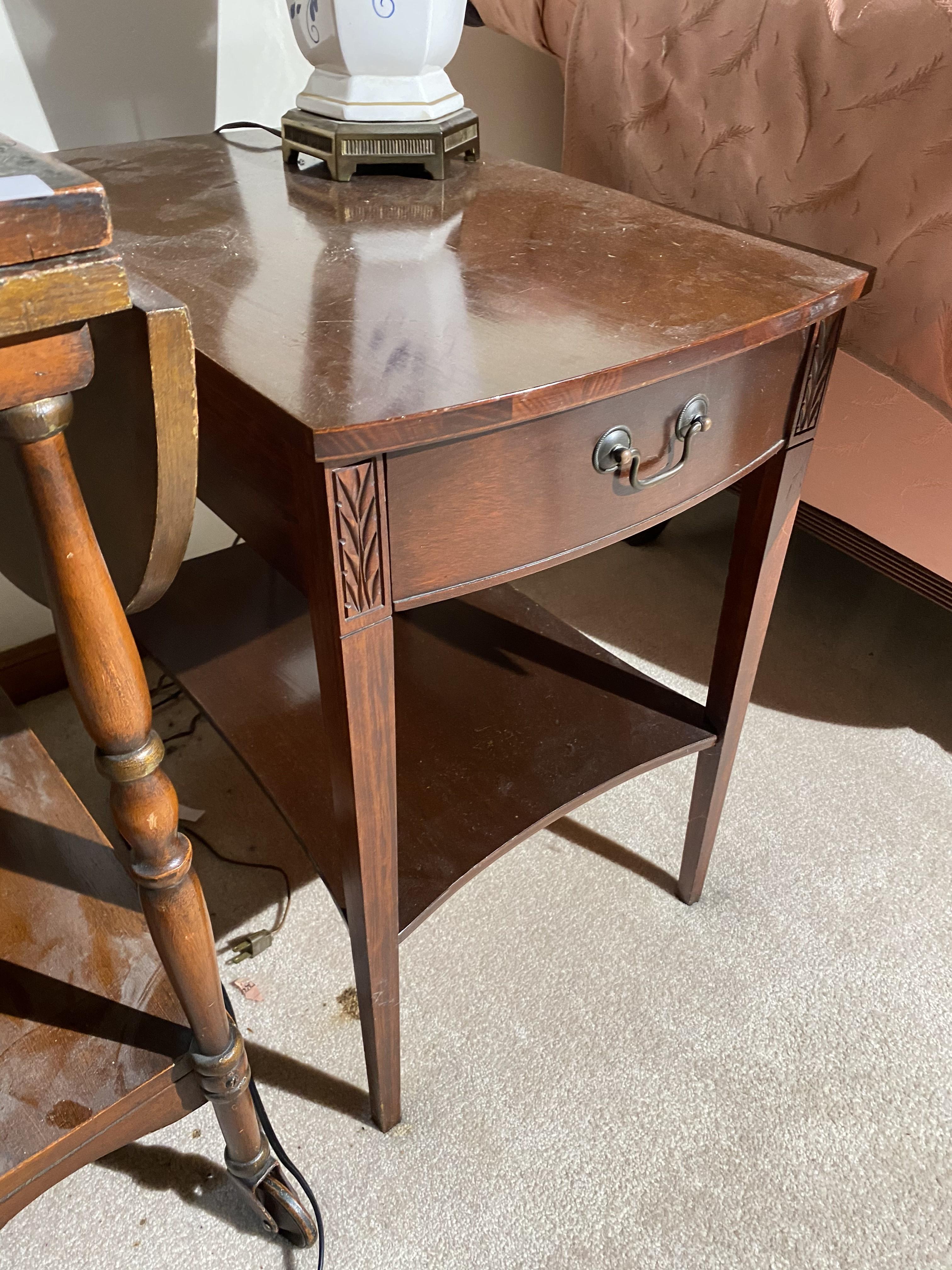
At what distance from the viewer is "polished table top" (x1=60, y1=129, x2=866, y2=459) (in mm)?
538

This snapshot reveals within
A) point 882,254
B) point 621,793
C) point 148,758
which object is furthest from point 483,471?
point 621,793

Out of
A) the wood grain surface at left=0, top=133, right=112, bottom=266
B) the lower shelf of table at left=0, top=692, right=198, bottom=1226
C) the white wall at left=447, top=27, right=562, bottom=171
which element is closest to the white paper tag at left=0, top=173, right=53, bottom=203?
the wood grain surface at left=0, top=133, right=112, bottom=266

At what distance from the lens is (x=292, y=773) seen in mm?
907

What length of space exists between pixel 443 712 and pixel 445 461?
0.48 meters

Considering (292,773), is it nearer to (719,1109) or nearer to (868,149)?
(719,1109)

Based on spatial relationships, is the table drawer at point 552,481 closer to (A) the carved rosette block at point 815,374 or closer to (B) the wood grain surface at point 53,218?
(A) the carved rosette block at point 815,374

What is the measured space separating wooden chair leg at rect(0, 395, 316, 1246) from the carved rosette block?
0.55 m

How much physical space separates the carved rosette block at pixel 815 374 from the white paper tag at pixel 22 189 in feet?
1.84

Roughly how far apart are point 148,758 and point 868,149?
0.96m

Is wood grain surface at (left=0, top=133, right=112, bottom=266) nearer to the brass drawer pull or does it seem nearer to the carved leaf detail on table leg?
the carved leaf detail on table leg

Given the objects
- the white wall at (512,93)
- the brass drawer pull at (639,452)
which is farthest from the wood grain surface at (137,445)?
the white wall at (512,93)

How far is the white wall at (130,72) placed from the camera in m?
1.09

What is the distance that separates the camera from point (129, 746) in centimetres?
51

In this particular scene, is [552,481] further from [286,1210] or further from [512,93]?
[512,93]
